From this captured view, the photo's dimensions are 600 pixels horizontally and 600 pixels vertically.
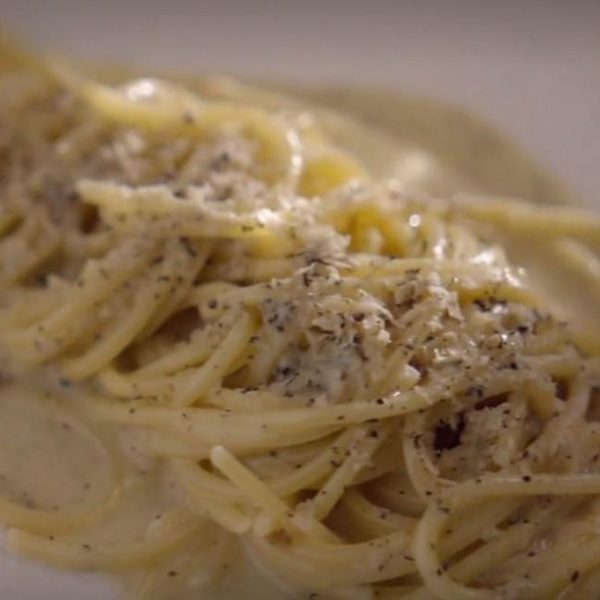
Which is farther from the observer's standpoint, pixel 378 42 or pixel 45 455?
pixel 378 42

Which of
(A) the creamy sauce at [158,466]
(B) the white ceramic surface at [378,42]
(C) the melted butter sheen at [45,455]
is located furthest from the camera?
(B) the white ceramic surface at [378,42]

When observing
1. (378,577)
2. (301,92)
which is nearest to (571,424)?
(378,577)

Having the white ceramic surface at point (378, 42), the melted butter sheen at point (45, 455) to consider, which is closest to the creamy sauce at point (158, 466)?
the melted butter sheen at point (45, 455)

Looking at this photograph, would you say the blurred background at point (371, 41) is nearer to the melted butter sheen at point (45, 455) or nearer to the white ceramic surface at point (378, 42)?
the white ceramic surface at point (378, 42)

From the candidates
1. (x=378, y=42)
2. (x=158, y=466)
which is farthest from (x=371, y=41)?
(x=158, y=466)

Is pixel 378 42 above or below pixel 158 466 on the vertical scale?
above

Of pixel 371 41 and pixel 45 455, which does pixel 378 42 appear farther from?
pixel 45 455
